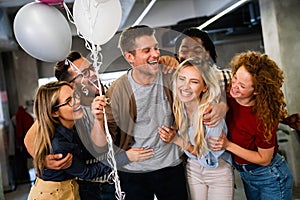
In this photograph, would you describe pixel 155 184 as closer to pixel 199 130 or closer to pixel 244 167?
pixel 199 130

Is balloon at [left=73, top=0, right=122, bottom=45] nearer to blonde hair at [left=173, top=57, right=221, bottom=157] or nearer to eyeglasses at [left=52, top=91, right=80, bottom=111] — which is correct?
eyeglasses at [left=52, top=91, right=80, bottom=111]

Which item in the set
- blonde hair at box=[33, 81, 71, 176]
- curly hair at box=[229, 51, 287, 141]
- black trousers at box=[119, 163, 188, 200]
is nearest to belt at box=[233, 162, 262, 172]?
curly hair at box=[229, 51, 287, 141]

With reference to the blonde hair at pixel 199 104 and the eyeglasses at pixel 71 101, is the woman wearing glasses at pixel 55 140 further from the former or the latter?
the blonde hair at pixel 199 104

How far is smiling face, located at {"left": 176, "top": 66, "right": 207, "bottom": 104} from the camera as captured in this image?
1.83m

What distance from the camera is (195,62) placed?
6.08 ft

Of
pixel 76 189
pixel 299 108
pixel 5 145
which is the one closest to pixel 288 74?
pixel 299 108

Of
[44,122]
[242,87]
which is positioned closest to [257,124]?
[242,87]

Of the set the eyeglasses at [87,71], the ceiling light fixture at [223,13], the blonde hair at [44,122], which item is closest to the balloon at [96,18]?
the eyeglasses at [87,71]

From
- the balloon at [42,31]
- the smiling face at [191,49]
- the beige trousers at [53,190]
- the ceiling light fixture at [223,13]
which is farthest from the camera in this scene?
the ceiling light fixture at [223,13]

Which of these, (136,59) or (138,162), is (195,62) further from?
(138,162)

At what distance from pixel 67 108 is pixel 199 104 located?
72cm

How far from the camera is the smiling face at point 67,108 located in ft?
5.86

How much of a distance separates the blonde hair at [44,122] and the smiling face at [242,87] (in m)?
0.94

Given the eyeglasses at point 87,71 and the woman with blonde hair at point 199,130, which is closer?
the woman with blonde hair at point 199,130
